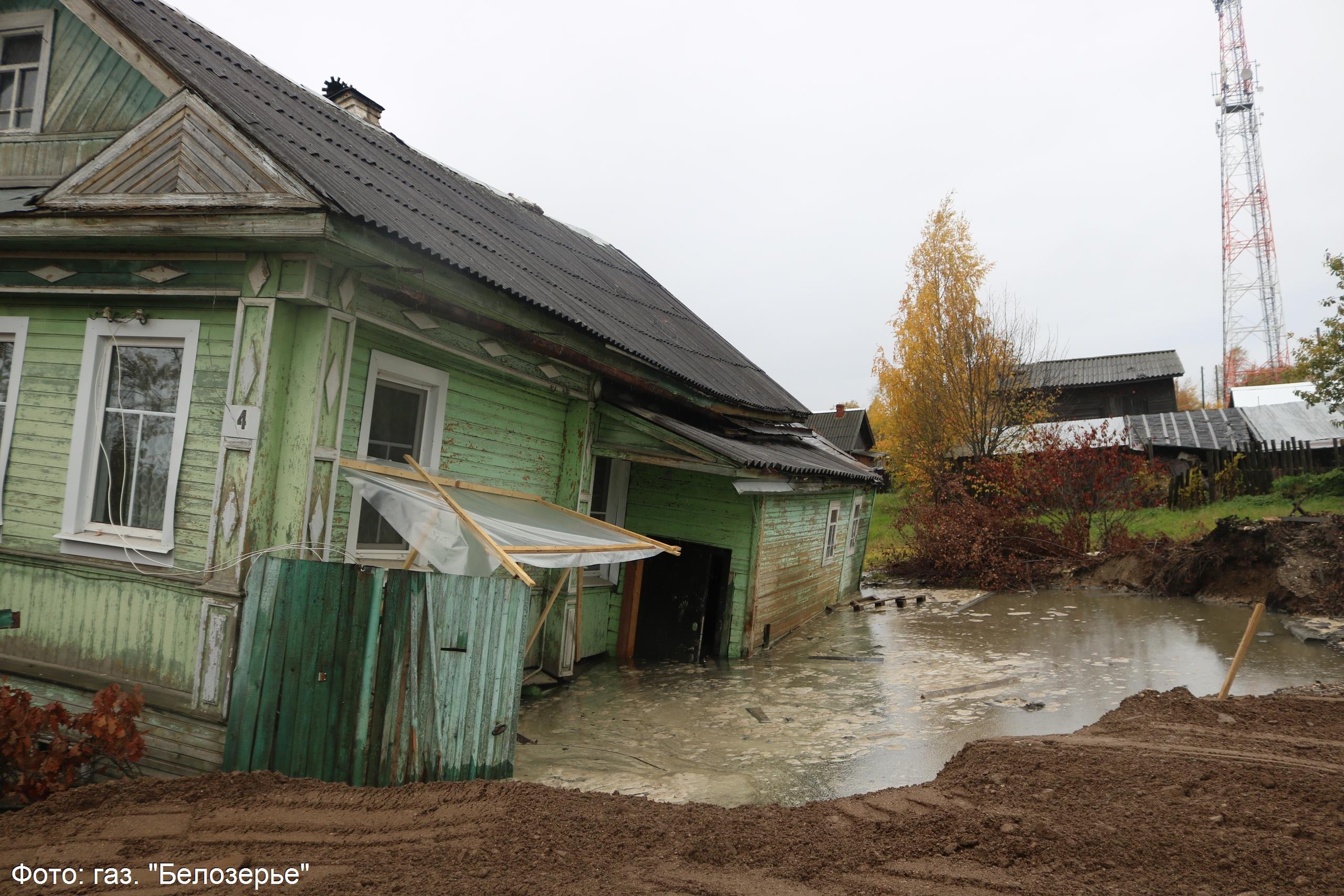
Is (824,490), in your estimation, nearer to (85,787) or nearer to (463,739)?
(463,739)

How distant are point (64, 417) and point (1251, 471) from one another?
2480 cm

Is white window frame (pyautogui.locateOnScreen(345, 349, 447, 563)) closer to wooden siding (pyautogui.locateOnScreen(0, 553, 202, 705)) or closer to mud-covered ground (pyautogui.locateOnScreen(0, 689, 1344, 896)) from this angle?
wooden siding (pyautogui.locateOnScreen(0, 553, 202, 705))

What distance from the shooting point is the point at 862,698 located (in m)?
8.27

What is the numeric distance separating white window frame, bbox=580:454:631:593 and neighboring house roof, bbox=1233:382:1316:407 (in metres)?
30.1

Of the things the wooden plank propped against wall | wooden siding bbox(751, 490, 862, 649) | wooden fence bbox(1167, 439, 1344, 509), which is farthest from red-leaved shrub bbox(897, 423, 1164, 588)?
the wooden plank propped against wall

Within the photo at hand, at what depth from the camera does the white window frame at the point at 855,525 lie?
15797 millimetres

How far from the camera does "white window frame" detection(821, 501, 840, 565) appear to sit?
13.7 metres

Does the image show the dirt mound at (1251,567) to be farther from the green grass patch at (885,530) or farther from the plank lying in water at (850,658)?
the plank lying in water at (850,658)

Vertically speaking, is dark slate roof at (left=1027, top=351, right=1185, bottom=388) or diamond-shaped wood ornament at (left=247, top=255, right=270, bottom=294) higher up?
dark slate roof at (left=1027, top=351, right=1185, bottom=388)

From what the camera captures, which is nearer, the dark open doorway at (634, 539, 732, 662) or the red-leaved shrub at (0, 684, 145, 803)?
the red-leaved shrub at (0, 684, 145, 803)

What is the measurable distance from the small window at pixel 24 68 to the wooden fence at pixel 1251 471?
2394cm

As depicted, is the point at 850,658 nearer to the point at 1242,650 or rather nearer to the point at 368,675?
the point at 1242,650

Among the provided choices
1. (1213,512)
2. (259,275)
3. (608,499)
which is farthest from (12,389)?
(1213,512)

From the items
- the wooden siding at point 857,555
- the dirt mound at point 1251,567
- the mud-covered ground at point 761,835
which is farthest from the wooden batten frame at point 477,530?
the dirt mound at point 1251,567
